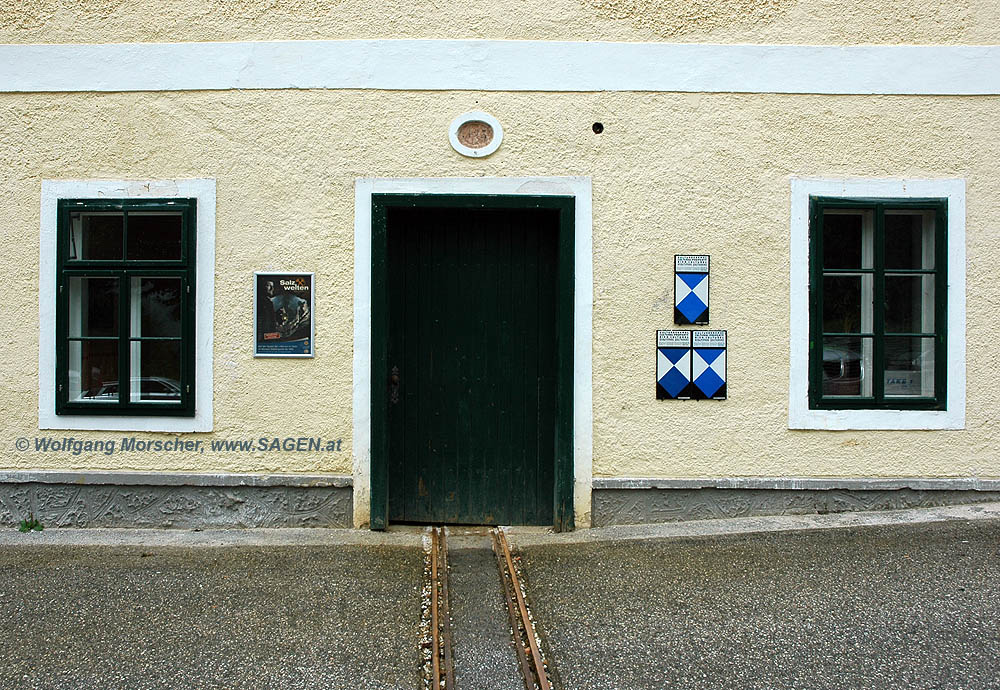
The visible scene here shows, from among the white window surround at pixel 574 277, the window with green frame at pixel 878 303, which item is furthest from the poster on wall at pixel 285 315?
the window with green frame at pixel 878 303

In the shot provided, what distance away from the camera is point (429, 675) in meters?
3.32

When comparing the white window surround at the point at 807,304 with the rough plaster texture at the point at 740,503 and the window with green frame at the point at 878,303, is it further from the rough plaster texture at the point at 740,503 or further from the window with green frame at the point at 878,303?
the rough plaster texture at the point at 740,503

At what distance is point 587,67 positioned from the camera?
16.9 feet

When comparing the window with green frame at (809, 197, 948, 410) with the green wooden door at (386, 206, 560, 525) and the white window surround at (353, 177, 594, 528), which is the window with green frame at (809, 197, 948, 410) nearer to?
the white window surround at (353, 177, 594, 528)

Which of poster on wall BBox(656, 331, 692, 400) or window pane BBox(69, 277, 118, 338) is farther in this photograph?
window pane BBox(69, 277, 118, 338)

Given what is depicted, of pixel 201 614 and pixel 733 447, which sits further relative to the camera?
pixel 733 447

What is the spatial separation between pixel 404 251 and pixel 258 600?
2.44 metres

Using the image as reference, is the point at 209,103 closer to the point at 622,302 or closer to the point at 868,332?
the point at 622,302

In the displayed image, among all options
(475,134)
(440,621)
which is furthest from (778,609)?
(475,134)

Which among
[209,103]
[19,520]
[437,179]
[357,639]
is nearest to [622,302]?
[437,179]

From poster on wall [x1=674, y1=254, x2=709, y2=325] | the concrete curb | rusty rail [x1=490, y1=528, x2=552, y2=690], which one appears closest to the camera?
rusty rail [x1=490, y1=528, x2=552, y2=690]

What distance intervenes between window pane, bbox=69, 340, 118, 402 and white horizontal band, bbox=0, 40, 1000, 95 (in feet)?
5.96

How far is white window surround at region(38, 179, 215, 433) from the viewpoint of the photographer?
17.0 ft

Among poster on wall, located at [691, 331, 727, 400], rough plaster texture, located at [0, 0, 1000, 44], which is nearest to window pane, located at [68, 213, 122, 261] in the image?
rough plaster texture, located at [0, 0, 1000, 44]
